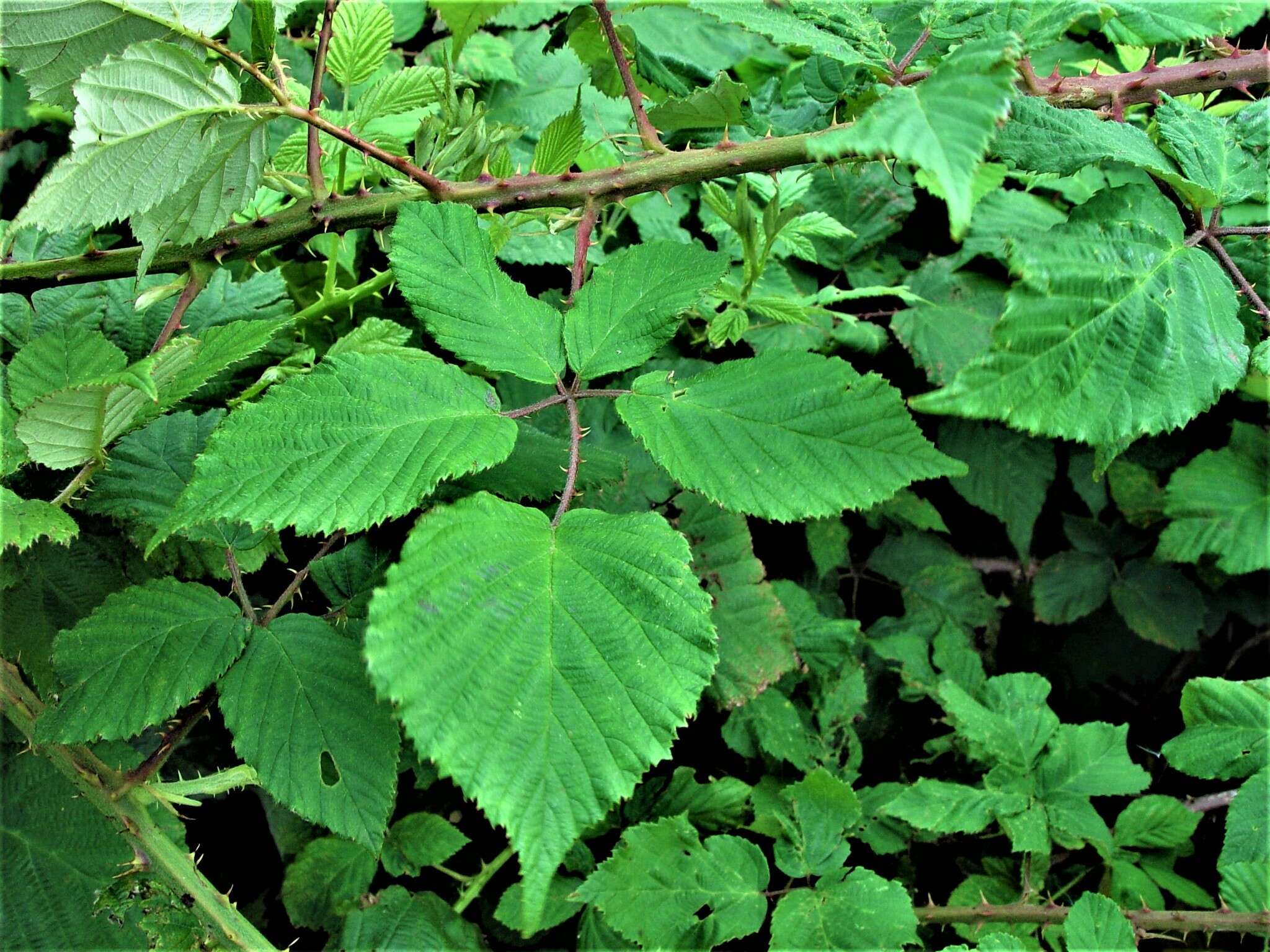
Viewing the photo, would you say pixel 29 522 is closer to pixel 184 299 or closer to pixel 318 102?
pixel 184 299

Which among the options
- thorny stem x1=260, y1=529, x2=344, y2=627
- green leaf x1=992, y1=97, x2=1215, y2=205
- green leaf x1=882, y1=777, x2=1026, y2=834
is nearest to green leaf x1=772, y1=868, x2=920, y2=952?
green leaf x1=882, y1=777, x2=1026, y2=834

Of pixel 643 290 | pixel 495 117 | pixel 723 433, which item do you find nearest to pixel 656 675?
pixel 723 433

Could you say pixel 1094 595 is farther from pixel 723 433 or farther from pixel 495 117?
pixel 495 117

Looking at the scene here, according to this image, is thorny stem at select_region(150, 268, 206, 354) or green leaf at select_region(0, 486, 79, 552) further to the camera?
thorny stem at select_region(150, 268, 206, 354)

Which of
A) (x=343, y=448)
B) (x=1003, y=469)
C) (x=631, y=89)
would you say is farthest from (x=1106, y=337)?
(x=1003, y=469)

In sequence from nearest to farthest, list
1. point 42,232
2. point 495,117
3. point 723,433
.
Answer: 1. point 723,433
2. point 42,232
3. point 495,117

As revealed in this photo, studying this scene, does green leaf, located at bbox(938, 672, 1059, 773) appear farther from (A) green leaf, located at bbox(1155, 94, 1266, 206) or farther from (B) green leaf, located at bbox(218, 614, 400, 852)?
(B) green leaf, located at bbox(218, 614, 400, 852)
